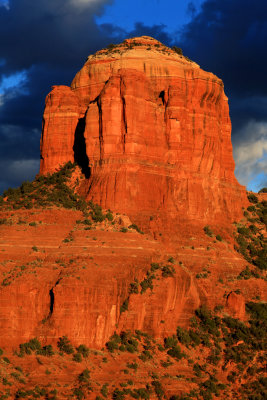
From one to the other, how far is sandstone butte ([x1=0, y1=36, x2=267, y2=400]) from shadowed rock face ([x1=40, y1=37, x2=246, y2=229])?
135 millimetres

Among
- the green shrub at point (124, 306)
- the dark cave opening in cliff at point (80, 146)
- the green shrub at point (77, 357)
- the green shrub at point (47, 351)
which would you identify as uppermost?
the dark cave opening in cliff at point (80, 146)

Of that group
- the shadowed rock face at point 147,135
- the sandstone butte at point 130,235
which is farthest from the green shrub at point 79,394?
the shadowed rock face at point 147,135

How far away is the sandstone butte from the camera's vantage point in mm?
70000

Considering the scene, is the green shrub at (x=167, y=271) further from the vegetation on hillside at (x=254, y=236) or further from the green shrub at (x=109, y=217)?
the vegetation on hillside at (x=254, y=236)

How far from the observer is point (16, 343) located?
6906 centimetres

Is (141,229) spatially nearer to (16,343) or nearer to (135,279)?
(135,279)

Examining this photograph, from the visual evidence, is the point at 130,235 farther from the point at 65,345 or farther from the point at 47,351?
the point at 47,351

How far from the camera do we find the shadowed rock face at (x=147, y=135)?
286ft

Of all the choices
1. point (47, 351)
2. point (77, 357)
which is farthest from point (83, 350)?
point (47, 351)

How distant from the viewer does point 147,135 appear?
8931 centimetres

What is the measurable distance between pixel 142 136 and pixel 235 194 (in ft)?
54.4

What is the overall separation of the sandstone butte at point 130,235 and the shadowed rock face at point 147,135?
0.44ft

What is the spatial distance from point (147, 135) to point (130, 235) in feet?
46.1

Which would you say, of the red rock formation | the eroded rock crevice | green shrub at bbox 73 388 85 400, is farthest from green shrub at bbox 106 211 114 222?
green shrub at bbox 73 388 85 400
